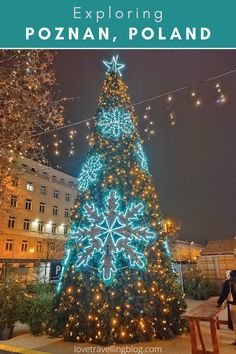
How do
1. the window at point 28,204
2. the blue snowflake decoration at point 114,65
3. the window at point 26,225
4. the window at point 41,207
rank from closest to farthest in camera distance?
the blue snowflake decoration at point 114,65
the window at point 26,225
the window at point 28,204
the window at point 41,207

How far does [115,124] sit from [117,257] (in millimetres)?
3045

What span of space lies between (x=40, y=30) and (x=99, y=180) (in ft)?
10.1

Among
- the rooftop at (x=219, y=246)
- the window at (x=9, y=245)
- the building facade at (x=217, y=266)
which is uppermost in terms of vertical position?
the window at (x=9, y=245)

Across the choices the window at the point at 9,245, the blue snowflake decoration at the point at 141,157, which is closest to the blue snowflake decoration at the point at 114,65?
the blue snowflake decoration at the point at 141,157

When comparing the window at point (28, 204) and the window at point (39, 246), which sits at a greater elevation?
the window at point (28, 204)

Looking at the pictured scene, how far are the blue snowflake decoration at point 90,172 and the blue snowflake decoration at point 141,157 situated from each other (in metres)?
0.92

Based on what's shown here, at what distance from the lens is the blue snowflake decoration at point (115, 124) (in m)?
7.11

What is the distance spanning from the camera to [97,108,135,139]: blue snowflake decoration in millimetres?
7105

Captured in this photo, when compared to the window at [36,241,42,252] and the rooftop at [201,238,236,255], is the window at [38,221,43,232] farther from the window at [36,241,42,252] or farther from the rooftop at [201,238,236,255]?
the rooftop at [201,238,236,255]

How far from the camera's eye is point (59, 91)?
7.20 metres

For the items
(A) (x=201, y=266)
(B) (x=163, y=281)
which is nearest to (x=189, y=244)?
(A) (x=201, y=266)

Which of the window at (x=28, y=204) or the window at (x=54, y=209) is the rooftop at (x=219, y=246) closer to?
the window at (x=28, y=204)

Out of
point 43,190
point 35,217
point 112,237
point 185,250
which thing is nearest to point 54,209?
point 43,190

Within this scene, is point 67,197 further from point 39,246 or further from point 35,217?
point 39,246
